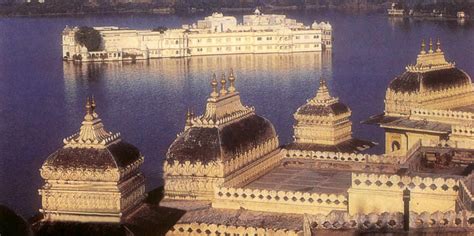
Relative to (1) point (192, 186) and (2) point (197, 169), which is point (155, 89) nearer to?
(1) point (192, 186)

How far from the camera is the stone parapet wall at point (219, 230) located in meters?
12.7

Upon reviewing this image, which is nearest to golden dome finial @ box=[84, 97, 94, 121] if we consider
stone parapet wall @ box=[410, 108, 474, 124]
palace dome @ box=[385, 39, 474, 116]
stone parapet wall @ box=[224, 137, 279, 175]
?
stone parapet wall @ box=[224, 137, 279, 175]

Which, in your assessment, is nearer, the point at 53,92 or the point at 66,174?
the point at 66,174

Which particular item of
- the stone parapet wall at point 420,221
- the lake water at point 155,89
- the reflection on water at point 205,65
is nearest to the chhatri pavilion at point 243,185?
the stone parapet wall at point 420,221

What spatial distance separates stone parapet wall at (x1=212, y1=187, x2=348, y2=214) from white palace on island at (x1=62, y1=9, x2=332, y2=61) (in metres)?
71.8

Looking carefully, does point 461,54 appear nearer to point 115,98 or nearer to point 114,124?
point 115,98

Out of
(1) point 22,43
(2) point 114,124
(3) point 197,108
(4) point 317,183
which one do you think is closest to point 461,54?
(3) point 197,108

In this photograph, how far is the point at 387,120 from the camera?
73.9 ft

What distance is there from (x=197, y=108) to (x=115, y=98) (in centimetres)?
810

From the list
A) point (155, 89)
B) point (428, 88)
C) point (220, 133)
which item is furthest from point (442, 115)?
point (155, 89)

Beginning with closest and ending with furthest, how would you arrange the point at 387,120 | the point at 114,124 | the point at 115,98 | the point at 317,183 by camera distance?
the point at 317,183
the point at 387,120
the point at 114,124
the point at 115,98

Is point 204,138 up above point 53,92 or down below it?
above

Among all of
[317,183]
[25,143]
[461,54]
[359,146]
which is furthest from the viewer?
[461,54]

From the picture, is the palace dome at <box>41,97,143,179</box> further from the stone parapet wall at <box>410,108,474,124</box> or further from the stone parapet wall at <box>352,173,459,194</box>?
the stone parapet wall at <box>410,108,474,124</box>
